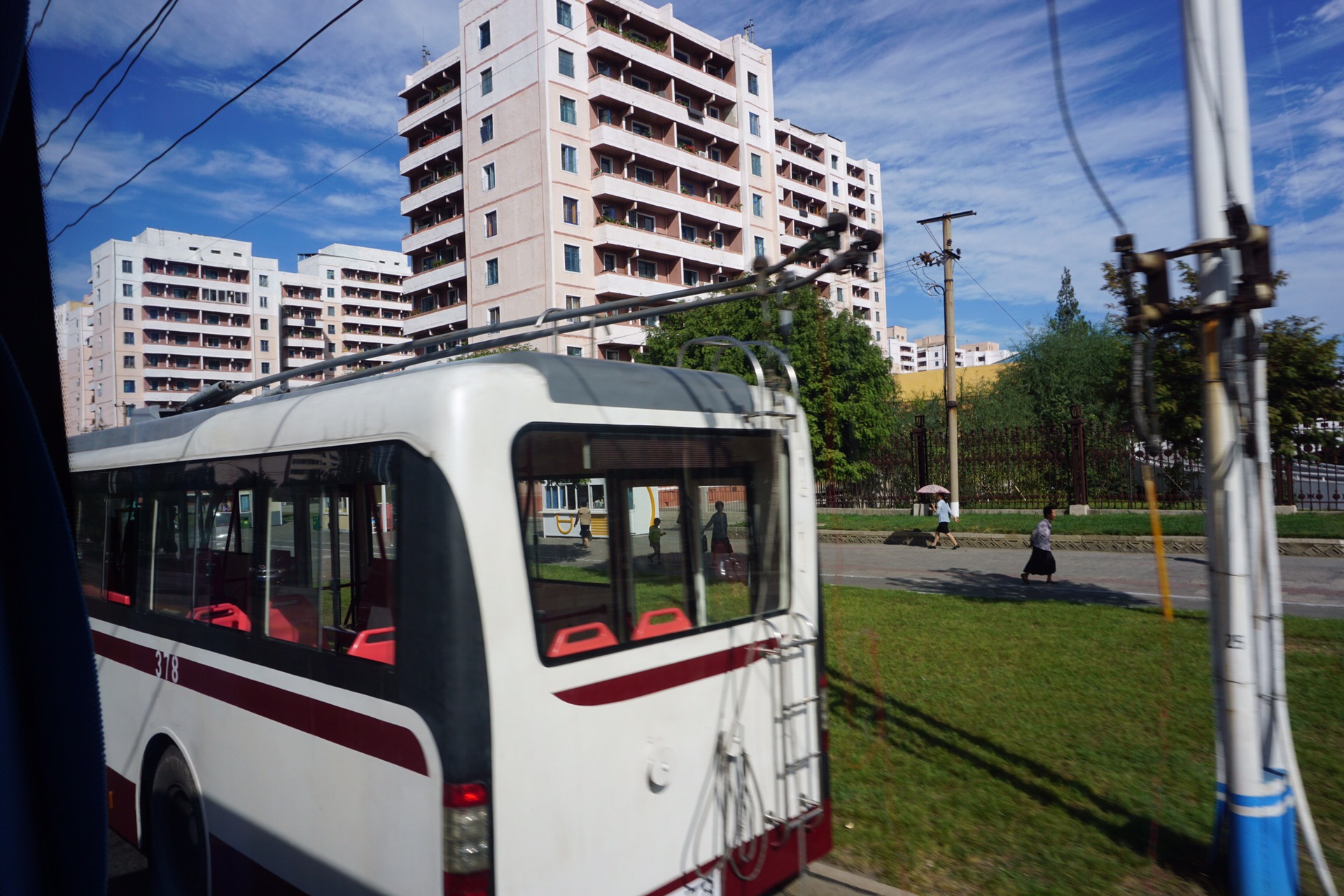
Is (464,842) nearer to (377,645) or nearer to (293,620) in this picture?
(377,645)

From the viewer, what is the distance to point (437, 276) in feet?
151

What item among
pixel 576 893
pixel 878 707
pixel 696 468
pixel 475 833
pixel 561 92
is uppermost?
pixel 561 92

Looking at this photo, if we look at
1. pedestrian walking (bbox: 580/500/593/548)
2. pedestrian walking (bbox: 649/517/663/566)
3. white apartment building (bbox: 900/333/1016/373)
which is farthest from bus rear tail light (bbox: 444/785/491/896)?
white apartment building (bbox: 900/333/1016/373)

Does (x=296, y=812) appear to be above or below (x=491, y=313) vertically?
below

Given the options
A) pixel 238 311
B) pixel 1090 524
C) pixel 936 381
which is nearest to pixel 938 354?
pixel 936 381

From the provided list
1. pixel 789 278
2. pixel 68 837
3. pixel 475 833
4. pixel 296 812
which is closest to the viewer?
pixel 68 837

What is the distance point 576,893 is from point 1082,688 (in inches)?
252

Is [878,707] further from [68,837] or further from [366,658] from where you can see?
[68,837]

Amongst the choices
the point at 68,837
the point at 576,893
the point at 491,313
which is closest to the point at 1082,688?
the point at 576,893

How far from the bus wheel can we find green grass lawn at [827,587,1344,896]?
11.5ft

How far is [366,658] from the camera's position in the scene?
3.47 metres

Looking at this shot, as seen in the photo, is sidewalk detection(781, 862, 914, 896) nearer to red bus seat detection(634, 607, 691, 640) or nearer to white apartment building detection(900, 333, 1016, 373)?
red bus seat detection(634, 607, 691, 640)

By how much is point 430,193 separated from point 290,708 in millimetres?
46507

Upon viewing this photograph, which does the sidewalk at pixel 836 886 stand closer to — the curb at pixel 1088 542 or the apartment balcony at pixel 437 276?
the curb at pixel 1088 542
